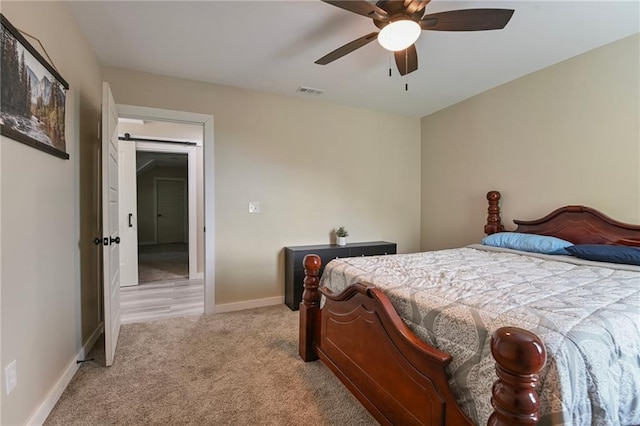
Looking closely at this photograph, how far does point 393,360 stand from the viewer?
1.46m

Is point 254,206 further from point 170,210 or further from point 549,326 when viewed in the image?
point 170,210

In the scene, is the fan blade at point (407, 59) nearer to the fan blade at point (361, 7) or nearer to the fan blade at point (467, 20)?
the fan blade at point (467, 20)

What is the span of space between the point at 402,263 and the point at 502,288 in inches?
28.7

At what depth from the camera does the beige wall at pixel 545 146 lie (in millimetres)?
2484

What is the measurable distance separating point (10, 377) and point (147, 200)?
8526 millimetres

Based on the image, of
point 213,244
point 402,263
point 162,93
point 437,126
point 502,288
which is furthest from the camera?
point 437,126

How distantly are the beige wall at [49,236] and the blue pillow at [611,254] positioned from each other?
11.6 feet

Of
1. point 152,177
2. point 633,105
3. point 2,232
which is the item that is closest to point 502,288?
point 633,105

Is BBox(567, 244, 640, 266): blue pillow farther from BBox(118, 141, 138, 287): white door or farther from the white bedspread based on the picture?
BBox(118, 141, 138, 287): white door

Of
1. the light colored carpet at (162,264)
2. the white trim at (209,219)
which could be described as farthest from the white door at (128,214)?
the white trim at (209,219)

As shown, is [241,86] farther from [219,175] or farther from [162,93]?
[219,175]

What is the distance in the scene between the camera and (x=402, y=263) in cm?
→ 219

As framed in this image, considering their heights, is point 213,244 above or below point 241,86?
below

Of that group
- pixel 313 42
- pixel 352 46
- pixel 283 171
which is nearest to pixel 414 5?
pixel 352 46
